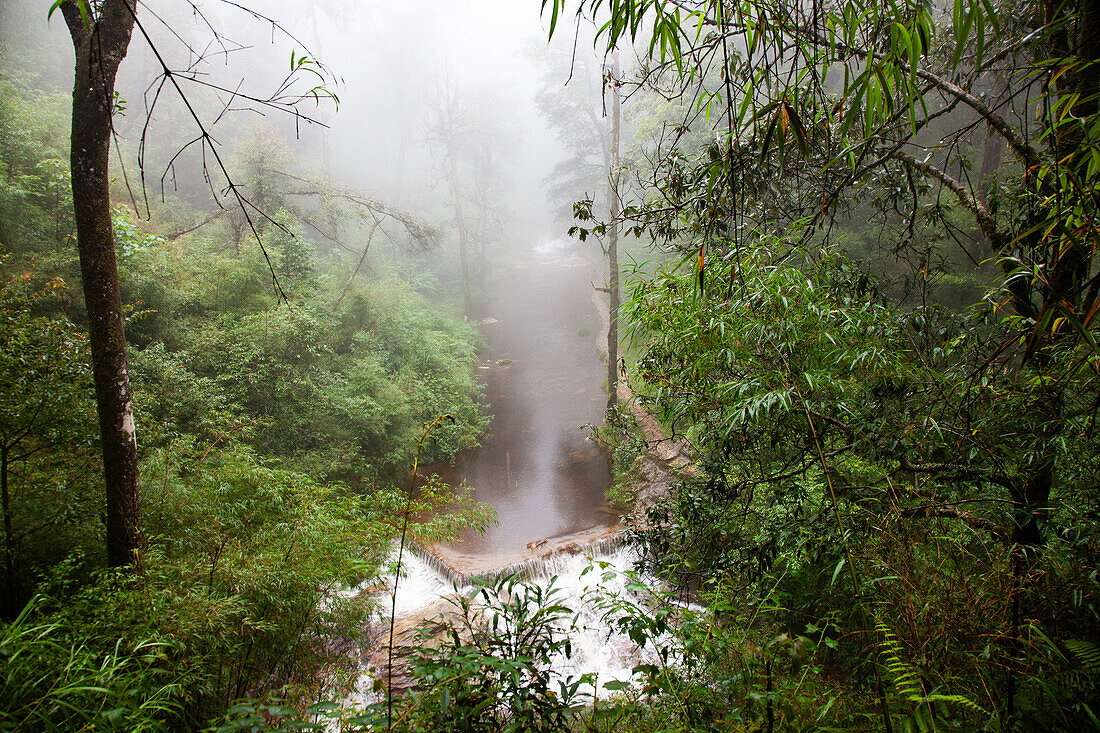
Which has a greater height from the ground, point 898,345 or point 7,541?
point 898,345

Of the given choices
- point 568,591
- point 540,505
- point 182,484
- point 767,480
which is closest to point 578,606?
point 568,591

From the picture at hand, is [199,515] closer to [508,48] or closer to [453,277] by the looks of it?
[453,277]

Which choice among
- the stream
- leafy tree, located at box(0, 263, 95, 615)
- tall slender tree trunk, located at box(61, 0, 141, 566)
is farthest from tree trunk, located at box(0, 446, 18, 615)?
the stream

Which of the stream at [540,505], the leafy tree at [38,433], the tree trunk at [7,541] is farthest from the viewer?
the stream at [540,505]

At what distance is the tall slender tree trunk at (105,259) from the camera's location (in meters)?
2.89

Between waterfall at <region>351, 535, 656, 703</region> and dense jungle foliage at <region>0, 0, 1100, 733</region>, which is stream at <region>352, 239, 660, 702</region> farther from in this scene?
dense jungle foliage at <region>0, 0, 1100, 733</region>

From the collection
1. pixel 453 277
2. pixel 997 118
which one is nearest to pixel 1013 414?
pixel 997 118

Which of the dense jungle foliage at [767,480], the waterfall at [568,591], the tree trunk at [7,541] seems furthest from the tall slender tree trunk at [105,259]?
the waterfall at [568,591]

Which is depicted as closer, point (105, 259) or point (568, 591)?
point (105, 259)

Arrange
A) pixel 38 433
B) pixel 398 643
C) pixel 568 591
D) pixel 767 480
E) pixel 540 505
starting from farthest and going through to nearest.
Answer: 1. pixel 540 505
2. pixel 568 591
3. pixel 398 643
4. pixel 38 433
5. pixel 767 480

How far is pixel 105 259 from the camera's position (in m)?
3.07

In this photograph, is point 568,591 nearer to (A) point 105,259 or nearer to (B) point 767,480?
(B) point 767,480

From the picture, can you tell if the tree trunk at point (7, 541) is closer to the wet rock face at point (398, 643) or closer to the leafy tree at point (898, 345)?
the wet rock face at point (398, 643)

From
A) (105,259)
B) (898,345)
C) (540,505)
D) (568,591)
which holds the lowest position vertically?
(540,505)
